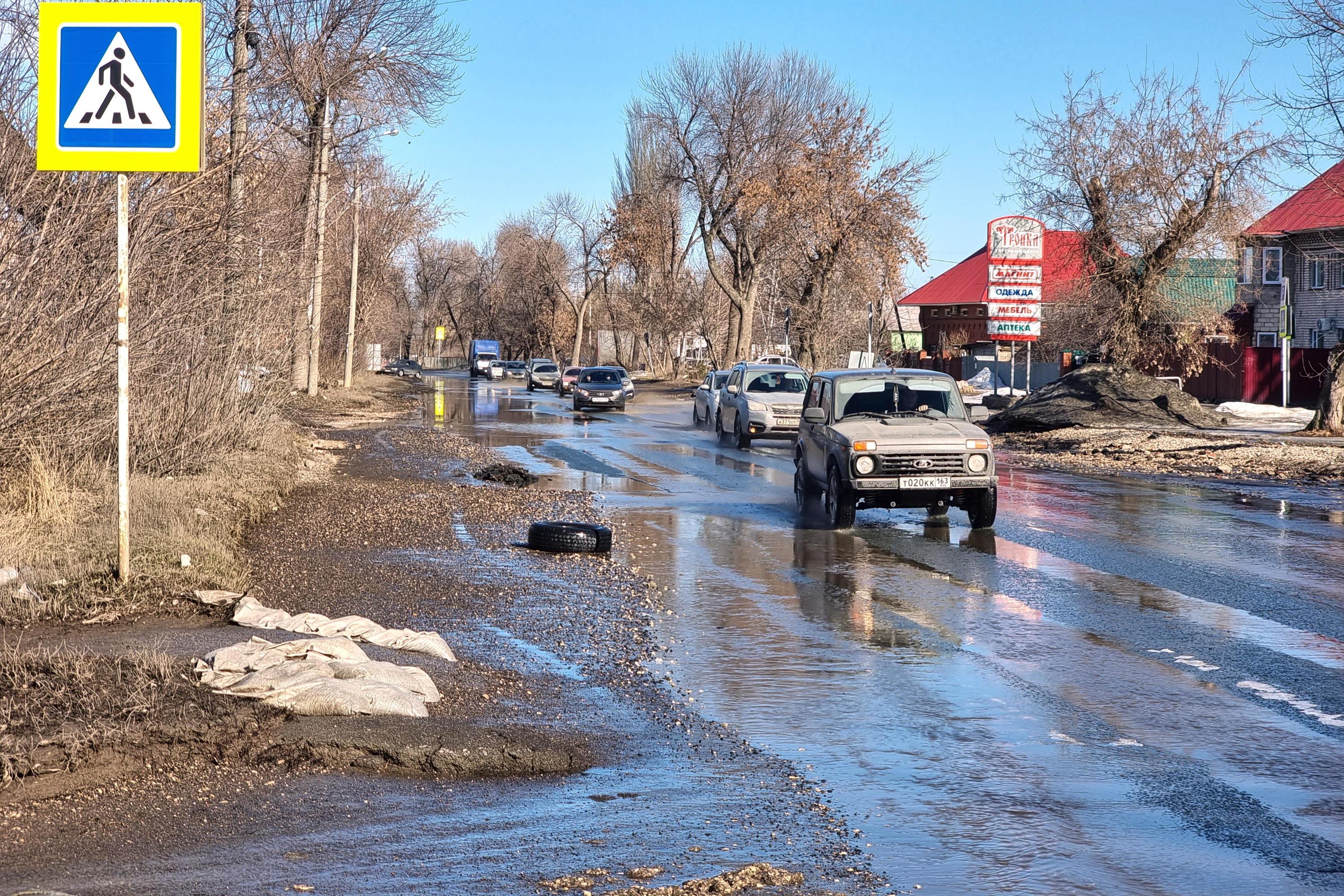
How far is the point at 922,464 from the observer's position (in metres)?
14.3

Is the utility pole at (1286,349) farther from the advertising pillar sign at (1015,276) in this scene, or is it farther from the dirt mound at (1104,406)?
the advertising pillar sign at (1015,276)

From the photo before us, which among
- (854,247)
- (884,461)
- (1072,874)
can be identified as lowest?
(1072,874)

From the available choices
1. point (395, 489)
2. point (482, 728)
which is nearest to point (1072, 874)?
point (482, 728)

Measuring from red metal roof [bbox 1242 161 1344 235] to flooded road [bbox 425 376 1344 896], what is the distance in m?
38.3

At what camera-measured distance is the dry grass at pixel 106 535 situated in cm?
810

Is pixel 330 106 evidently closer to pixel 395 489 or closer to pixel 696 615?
pixel 395 489

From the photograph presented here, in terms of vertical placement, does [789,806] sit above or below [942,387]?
below

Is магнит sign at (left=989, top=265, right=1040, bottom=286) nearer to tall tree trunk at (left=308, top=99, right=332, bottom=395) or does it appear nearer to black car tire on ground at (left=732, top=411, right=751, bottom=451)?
black car tire on ground at (left=732, top=411, right=751, bottom=451)

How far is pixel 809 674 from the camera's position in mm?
7582

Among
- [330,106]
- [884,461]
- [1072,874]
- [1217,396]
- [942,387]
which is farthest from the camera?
[1217,396]

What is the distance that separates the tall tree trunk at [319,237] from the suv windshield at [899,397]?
1602 centimetres

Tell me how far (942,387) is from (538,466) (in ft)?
28.3

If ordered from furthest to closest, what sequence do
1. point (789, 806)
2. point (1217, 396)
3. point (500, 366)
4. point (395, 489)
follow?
point (500, 366)
point (1217, 396)
point (395, 489)
point (789, 806)

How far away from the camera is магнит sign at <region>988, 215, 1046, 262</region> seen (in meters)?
35.3
